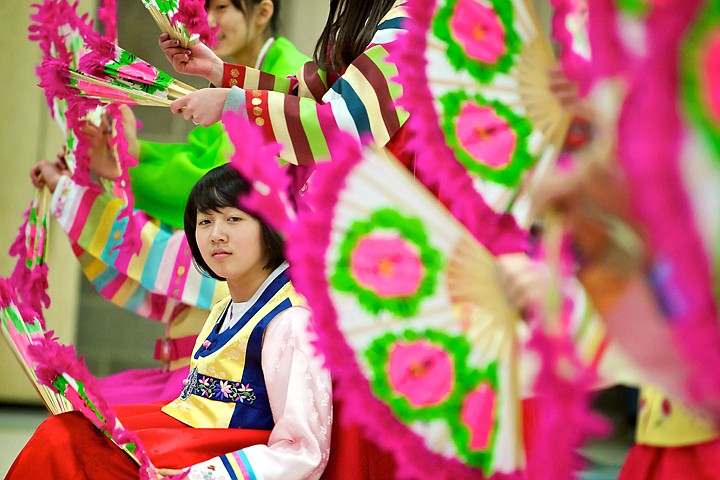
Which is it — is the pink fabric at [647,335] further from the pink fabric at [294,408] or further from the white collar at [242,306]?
the white collar at [242,306]

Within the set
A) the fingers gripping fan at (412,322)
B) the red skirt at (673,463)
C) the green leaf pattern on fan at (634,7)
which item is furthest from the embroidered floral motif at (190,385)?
the green leaf pattern on fan at (634,7)

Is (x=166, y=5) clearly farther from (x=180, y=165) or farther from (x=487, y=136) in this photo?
(x=487, y=136)

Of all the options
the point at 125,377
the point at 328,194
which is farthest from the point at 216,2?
the point at 328,194

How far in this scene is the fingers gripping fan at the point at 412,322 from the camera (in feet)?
2.57

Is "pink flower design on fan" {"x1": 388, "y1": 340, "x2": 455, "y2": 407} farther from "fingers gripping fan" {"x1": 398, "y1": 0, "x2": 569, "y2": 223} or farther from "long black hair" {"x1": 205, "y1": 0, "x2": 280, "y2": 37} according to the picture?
"long black hair" {"x1": 205, "y1": 0, "x2": 280, "y2": 37}

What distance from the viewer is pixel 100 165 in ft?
6.32

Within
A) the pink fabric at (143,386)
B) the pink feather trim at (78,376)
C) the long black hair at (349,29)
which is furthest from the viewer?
the pink fabric at (143,386)

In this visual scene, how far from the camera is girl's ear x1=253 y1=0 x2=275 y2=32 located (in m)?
1.95

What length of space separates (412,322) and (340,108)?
1.70 ft

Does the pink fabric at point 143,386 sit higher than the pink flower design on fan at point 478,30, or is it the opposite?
the pink flower design on fan at point 478,30

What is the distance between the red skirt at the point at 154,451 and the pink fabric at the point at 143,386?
1.57 ft

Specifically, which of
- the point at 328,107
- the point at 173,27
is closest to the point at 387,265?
the point at 328,107

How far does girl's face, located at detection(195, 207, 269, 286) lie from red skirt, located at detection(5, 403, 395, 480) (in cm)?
22

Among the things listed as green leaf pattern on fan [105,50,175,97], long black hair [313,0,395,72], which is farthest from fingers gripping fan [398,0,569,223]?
green leaf pattern on fan [105,50,175,97]
